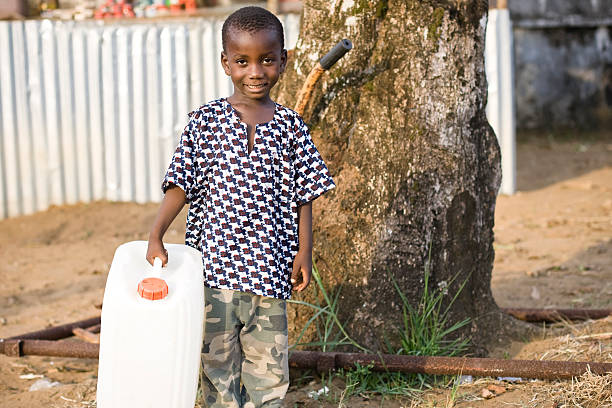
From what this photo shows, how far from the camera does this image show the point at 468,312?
11.5 feet

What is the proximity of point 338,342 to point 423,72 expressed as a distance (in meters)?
1.18

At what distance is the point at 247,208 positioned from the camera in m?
2.43

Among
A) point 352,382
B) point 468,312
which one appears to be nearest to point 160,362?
point 352,382

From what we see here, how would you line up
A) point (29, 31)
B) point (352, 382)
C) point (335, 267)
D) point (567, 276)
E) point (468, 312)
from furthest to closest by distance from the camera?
point (29, 31) < point (567, 276) < point (468, 312) < point (335, 267) < point (352, 382)

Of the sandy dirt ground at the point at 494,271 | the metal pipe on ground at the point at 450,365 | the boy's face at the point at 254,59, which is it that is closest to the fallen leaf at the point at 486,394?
the sandy dirt ground at the point at 494,271

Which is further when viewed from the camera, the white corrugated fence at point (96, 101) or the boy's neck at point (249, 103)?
the white corrugated fence at point (96, 101)

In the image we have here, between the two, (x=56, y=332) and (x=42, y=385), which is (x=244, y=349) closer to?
(x=42, y=385)

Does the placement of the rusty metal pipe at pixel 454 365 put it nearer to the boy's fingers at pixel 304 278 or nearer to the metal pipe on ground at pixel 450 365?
the metal pipe on ground at pixel 450 365

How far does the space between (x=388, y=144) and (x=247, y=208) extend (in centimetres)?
104

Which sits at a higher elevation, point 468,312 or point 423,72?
point 423,72

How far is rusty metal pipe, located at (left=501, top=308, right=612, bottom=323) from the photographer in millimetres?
3822

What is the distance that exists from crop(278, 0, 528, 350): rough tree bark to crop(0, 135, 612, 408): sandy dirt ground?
19.7 inches

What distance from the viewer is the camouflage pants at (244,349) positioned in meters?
2.47

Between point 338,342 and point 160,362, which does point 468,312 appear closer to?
point 338,342
